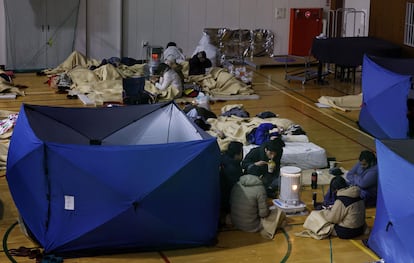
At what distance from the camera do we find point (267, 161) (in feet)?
31.4

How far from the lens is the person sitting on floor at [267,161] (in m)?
9.31

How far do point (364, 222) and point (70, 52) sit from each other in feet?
37.2

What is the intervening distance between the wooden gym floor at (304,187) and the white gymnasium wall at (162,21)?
1724 millimetres

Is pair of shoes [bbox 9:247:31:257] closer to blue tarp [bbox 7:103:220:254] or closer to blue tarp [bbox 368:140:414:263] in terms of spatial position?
blue tarp [bbox 7:103:220:254]

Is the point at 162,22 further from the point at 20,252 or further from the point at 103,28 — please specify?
the point at 20,252

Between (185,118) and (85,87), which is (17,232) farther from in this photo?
(85,87)

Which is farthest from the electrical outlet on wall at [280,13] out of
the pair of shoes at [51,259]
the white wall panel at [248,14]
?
the pair of shoes at [51,259]

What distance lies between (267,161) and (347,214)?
1.81m

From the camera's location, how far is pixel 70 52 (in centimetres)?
1791

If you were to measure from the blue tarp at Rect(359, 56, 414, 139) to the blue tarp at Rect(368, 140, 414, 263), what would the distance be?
3558mm

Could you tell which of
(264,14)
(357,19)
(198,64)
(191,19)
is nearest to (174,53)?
(198,64)

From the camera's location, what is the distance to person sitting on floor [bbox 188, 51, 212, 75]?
16.1m

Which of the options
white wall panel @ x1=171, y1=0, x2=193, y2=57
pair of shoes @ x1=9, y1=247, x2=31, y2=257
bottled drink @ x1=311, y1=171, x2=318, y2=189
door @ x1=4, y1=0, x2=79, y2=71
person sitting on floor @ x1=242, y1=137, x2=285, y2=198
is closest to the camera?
pair of shoes @ x1=9, y1=247, x2=31, y2=257

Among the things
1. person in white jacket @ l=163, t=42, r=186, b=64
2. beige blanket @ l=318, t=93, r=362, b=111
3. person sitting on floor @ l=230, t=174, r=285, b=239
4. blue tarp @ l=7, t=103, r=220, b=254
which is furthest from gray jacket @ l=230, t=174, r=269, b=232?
person in white jacket @ l=163, t=42, r=186, b=64
